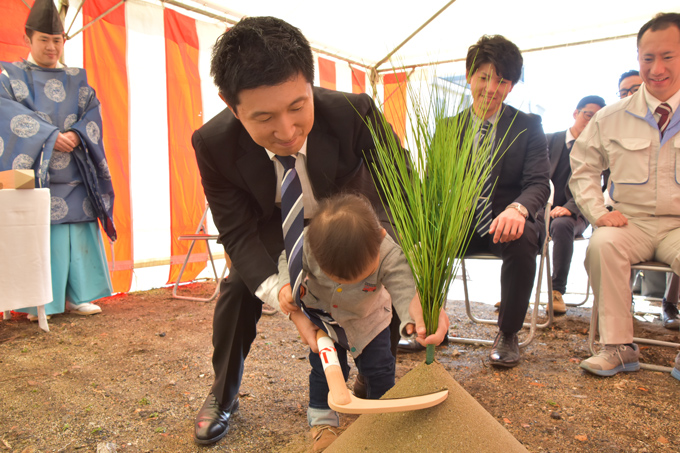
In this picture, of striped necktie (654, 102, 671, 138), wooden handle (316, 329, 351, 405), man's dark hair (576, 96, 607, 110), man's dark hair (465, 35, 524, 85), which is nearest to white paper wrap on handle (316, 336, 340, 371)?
wooden handle (316, 329, 351, 405)

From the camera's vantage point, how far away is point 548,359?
8.55 feet

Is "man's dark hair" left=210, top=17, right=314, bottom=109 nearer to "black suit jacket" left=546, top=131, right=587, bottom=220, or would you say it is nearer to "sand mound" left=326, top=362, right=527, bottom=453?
"sand mound" left=326, top=362, right=527, bottom=453

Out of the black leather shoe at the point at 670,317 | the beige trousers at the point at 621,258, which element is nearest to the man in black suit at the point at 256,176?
the beige trousers at the point at 621,258

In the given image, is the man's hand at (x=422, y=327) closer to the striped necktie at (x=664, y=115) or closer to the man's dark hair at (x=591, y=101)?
the striped necktie at (x=664, y=115)

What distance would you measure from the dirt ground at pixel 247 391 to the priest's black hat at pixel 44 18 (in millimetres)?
2145

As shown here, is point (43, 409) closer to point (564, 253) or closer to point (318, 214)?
point (318, 214)

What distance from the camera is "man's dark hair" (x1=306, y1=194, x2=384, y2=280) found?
128cm

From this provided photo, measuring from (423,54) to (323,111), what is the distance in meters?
4.40

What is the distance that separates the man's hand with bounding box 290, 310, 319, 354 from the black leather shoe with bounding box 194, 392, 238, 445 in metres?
0.61

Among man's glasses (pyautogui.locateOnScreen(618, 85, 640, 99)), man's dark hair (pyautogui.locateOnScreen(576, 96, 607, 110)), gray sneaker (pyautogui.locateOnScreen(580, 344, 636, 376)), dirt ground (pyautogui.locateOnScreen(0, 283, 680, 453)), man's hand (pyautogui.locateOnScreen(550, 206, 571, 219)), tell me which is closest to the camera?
dirt ground (pyautogui.locateOnScreen(0, 283, 680, 453))

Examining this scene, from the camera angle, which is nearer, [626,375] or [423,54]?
[626,375]

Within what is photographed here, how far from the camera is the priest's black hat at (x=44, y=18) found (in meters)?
3.11

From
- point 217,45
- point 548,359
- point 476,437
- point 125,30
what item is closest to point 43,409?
point 217,45

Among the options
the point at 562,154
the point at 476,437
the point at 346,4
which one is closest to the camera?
the point at 476,437
